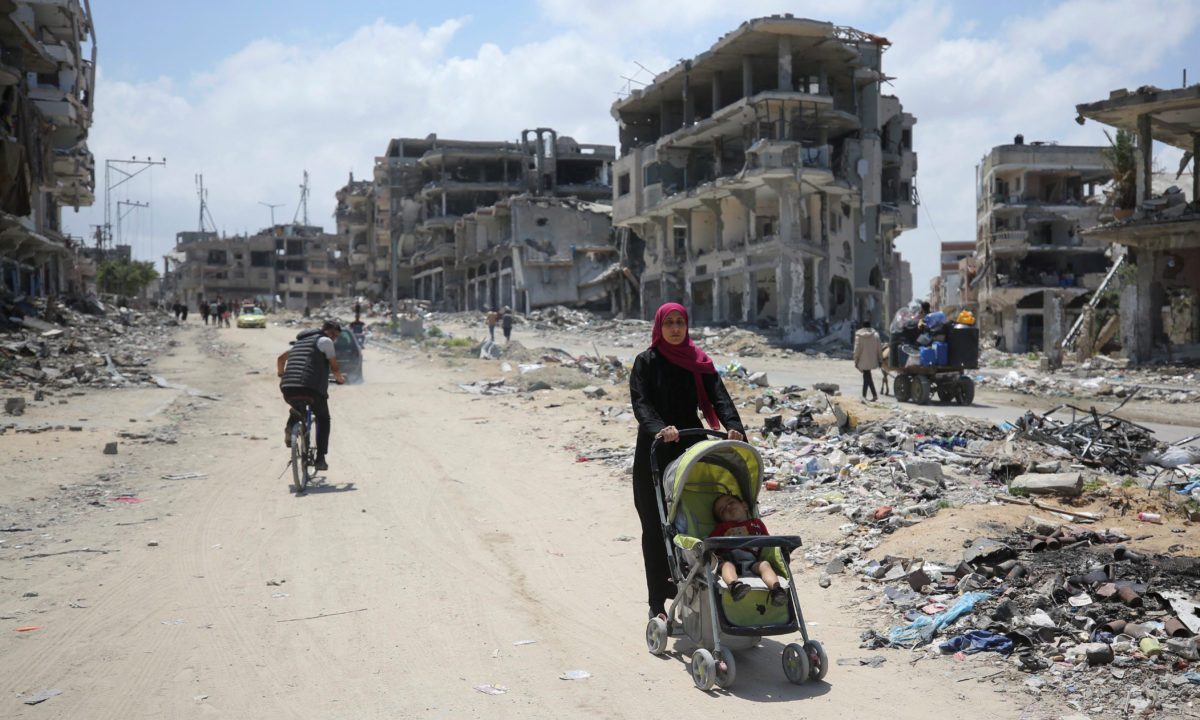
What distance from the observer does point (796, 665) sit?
15.2ft

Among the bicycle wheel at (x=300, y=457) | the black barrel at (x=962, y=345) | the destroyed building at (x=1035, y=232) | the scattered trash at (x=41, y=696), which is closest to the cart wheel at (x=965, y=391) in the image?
the black barrel at (x=962, y=345)

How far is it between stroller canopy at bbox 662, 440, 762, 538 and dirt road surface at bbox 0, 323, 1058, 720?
0.79 m

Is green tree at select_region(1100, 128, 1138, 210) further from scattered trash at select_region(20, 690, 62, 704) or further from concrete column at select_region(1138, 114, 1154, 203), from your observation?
scattered trash at select_region(20, 690, 62, 704)

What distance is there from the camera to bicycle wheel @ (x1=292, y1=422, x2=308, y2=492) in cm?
1009

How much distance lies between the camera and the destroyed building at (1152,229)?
26.6 meters

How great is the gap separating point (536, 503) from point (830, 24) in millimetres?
38037

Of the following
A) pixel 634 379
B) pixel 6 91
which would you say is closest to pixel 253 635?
pixel 634 379

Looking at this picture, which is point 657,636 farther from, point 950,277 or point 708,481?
point 950,277

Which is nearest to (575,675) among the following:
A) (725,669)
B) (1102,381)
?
(725,669)

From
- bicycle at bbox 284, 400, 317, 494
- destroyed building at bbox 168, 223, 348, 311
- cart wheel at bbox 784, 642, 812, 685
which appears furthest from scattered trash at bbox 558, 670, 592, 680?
destroyed building at bbox 168, 223, 348, 311

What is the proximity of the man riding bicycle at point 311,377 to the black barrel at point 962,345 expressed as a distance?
39.8ft

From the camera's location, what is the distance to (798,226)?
4209 cm

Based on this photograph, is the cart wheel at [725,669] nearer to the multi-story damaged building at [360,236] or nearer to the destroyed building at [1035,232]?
the destroyed building at [1035,232]

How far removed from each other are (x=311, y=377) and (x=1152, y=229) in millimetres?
25610
